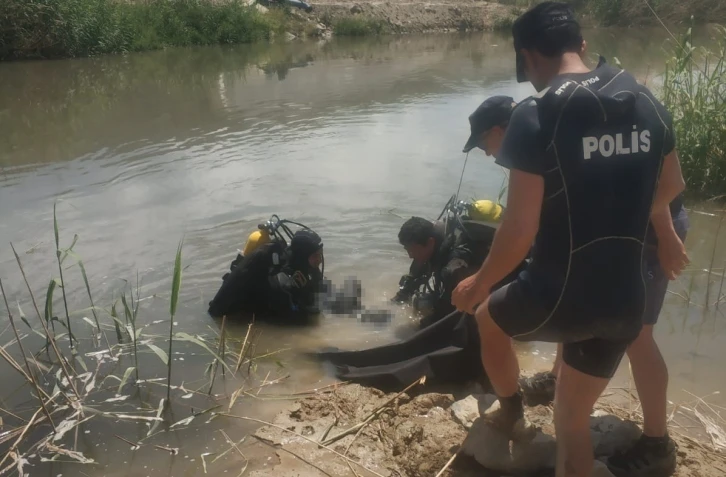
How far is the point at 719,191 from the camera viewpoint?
5703 millimetres

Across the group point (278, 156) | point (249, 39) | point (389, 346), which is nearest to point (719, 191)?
point (389, 346)

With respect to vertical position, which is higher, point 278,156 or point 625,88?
point 625,88

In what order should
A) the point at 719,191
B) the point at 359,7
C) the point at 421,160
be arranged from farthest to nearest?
the point at 359,7 → the point at 421,160 → the point at 719,191

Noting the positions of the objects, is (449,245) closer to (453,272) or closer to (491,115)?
(453,272)

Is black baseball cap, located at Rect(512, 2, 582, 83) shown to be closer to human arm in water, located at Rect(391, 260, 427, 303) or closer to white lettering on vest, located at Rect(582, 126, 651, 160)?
white lettering on vest, located at Rect(582, 126, 651, 160)

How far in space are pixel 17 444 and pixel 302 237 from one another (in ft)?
6.16

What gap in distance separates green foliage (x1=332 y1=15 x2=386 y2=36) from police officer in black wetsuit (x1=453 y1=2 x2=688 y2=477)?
25.3m

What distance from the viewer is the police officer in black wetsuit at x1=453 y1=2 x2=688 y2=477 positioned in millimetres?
1864

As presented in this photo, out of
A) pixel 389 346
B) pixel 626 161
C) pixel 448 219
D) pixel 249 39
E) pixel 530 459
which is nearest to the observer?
pixel 626 161

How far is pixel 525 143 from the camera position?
1.88 m

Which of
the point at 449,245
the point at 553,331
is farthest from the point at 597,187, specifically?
the point at 449,245

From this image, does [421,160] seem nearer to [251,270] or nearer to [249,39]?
[251,270]

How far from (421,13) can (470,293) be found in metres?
29.3

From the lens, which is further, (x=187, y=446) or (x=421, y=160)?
(x=421, y=160)
